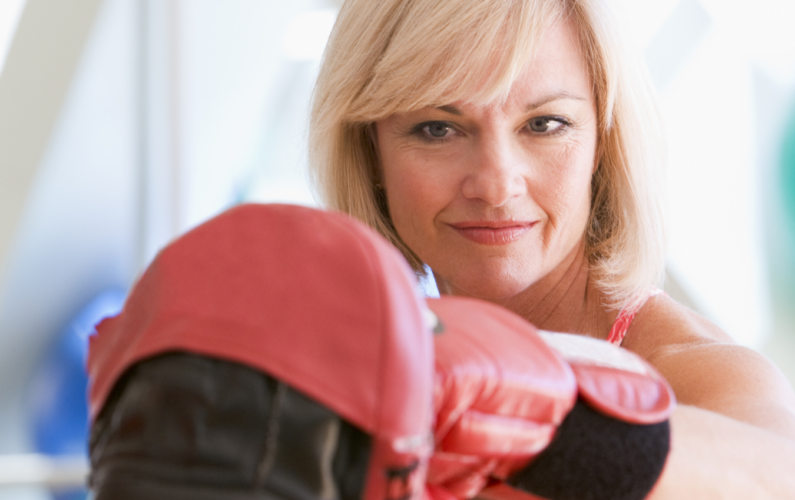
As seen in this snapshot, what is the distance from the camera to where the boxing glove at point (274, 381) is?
0.40 m

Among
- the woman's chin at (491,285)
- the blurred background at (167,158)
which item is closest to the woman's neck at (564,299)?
the woman's chin at (491,285)

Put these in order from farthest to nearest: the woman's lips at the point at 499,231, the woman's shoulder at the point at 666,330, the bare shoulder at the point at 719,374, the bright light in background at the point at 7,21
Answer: the bright light in background at the point at 7,21 → the woman's lips at the point at 499,231 → the woman's shoulder at the point at 666,330 → the bare shoulder at the point at 719,374

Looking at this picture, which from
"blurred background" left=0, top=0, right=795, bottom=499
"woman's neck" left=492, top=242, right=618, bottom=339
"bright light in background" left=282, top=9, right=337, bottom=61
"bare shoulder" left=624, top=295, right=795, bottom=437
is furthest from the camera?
"bright light in background" left=282, top=9, right=337, bottom=61

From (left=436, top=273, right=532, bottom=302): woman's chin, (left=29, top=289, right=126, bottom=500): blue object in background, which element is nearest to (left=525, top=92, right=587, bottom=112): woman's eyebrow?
(left=436, top=273, right=532, bottom=302): woman's chin

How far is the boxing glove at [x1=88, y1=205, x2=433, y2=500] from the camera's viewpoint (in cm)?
40

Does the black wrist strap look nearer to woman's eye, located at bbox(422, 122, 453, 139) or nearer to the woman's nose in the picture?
the woman's nose

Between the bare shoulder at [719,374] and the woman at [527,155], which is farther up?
the woman at [527,155]

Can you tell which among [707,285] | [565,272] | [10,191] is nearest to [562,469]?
[565,272]

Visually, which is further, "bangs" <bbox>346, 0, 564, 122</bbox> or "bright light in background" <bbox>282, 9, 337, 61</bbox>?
"bright light in background" <bbox>282, 9, 337, 61</bbox>

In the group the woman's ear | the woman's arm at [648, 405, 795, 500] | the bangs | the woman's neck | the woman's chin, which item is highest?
the bangs

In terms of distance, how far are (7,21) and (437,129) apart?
192cm

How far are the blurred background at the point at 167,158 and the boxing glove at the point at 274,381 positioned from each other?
6.22 feet

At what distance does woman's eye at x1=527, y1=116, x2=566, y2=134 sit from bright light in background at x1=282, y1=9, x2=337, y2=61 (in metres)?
3.40

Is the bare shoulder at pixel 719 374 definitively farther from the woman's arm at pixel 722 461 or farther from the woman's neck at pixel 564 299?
the woman's neck at pixel 564 299
